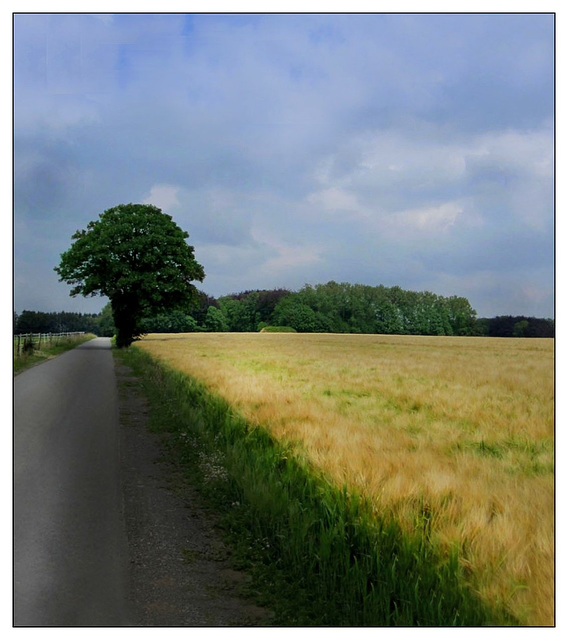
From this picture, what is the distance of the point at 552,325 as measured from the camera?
474cm

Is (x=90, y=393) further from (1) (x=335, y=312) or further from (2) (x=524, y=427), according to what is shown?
(2) (x=524, y=427)

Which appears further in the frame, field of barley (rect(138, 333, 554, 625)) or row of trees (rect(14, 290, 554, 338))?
row of trees (rect(14, 290, 554, 338))

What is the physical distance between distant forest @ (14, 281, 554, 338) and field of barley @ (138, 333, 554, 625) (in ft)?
1.69

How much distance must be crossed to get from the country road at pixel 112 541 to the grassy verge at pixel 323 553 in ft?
0.79

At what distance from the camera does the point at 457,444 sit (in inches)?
218

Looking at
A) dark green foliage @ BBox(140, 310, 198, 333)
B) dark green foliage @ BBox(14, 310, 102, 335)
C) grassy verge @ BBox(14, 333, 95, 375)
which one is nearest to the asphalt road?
dark green foliage @ BBox(14, 310, 102, 335)

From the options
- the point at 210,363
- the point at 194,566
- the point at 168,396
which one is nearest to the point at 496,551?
the point at 194,566

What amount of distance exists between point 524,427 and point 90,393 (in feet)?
34.2

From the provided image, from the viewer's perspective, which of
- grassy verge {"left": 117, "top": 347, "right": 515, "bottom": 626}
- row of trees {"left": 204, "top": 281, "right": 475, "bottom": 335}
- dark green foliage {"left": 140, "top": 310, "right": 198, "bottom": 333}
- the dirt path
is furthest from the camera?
dark green foliage {"left": 140, "top": 310, "right": 198, "bottom": 333}

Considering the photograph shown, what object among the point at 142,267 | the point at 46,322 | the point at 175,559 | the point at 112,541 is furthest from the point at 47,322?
the point at 142,267

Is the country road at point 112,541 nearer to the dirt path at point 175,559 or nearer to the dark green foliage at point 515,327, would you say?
the dirt path at point 175,559

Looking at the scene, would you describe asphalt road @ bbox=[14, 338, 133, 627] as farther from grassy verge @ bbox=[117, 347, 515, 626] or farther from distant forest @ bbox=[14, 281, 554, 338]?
distant forest @ bbox=[14, 281, 554, 338]

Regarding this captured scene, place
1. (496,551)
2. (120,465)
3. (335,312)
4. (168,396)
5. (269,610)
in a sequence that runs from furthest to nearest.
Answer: (335,312) → (168,396) → (120,465) → (269,610) → (496,551)

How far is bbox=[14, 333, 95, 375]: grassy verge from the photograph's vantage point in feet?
57.0
